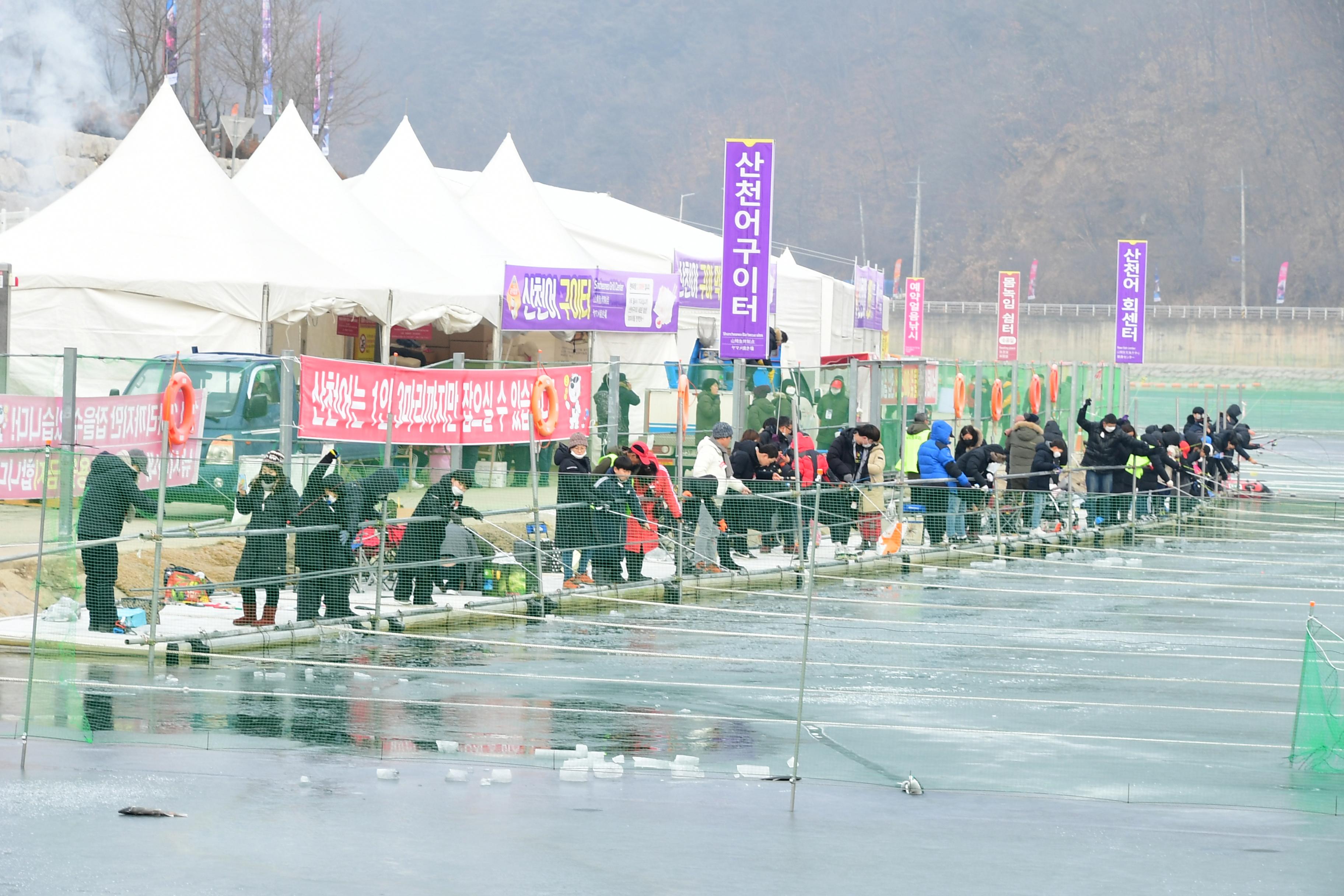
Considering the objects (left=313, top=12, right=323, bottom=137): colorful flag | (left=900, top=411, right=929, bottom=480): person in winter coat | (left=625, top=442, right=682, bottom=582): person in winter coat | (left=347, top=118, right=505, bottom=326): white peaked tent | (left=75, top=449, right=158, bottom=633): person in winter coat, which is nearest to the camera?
(left=75, top=449, right=158, bottom=633): person in winter coat

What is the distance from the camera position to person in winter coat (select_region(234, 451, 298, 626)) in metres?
13.8

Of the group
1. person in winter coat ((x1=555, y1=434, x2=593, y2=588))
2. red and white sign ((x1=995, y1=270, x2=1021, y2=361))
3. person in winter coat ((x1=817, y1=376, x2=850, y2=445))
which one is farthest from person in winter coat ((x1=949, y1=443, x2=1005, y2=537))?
red and white sign ((x1=995, y1=270, x2=1021, y2=361))

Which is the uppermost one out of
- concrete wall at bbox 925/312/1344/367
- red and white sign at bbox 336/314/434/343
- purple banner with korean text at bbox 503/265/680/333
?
concrete wall at bbox 925/312/1344/367

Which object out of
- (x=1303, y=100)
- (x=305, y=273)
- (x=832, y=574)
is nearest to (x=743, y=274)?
(x=832, y=574)

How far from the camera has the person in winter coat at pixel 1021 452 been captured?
922 inches

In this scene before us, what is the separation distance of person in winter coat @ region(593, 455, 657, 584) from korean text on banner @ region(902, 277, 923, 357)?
3719cm

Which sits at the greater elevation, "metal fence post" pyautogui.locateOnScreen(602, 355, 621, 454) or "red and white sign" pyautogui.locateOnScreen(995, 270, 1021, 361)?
"red and white sign" pyautogui.locateOnScreen(995, 270, 1021, 361)

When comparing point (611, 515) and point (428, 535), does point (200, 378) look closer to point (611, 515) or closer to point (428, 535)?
point (428, 535)

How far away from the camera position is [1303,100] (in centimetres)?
16800

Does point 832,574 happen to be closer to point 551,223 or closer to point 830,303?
point 551,223

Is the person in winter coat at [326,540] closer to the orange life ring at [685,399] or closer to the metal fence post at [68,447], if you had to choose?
the metal fence post at [68,447]

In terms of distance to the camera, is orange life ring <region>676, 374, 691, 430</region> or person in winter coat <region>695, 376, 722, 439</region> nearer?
orange life ring <region>676, 374, 691, 430</region>

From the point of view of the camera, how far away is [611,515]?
1692 cm

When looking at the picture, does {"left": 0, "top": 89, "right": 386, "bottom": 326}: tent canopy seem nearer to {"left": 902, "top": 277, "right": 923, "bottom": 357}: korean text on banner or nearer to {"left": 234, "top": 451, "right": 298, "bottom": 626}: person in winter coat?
{"left": 234, "top": 451, "right": 298, "bottom": 626}: person in winter coat
